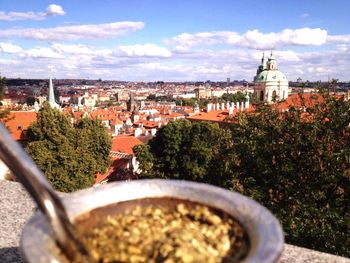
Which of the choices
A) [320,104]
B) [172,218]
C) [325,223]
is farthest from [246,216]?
[320,104]

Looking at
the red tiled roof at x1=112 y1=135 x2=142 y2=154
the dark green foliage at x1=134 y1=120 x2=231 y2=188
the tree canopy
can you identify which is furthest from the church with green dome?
the tree canopy

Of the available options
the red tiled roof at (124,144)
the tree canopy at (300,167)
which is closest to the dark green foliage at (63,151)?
the red tiled roof at (124,144)

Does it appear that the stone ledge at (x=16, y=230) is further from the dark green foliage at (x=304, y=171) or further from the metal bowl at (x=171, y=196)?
the metal bowl at (x=171, y=196)

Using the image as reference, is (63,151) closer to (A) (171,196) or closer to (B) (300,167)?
(B) (300,167)

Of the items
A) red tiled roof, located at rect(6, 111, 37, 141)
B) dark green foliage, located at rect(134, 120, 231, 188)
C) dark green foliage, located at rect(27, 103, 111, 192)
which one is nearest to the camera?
dark green foliage, located at rect(27, 103, 111, 192)

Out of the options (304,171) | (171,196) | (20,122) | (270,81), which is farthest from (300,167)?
(270,81)

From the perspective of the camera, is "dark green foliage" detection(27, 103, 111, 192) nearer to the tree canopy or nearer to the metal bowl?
the tree canopy
